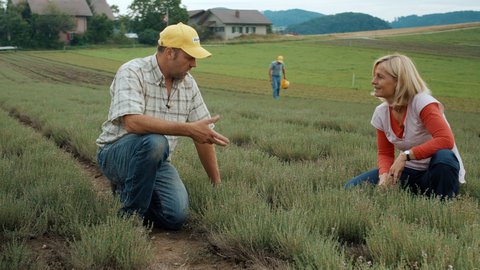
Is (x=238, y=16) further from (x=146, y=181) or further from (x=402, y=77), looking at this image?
(x=146, y=181)

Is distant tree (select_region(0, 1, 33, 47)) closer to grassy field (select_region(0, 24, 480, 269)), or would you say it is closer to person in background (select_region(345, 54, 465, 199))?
grassy field (select_region(0, 24, 480, 269))

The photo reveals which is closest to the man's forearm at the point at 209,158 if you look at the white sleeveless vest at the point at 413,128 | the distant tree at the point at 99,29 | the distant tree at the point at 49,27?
the white sleeveless vest at the point at 413,128

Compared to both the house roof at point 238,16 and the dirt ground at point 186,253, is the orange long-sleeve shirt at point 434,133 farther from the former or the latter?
the house roof at point 238,16

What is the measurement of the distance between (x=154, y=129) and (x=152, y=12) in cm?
7715

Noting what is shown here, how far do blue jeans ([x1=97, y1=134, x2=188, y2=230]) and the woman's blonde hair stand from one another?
1876mm

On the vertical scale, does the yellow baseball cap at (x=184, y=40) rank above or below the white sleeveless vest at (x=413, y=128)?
above

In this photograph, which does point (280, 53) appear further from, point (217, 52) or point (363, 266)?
point (363, 266)

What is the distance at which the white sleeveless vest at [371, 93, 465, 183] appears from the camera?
4.32 m

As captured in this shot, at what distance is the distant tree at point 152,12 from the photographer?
75.1 m

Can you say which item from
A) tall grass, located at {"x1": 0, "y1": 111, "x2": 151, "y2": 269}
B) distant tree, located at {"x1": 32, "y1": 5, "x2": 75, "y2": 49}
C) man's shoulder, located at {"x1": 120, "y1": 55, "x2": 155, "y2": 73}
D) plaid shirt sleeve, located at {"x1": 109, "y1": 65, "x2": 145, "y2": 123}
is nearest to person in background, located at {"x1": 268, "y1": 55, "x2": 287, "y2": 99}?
tall grass, located at {"x1": 0, "y1": 111, "x2": 151, "y2": 269}

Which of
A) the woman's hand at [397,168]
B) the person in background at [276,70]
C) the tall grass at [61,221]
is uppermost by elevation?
the woman's hand at [397,168]

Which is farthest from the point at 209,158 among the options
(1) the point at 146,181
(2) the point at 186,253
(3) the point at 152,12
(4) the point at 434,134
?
(3) the point at 152,12

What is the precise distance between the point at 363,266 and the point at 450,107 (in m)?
20.5

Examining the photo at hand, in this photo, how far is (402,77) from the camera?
4.30 m
